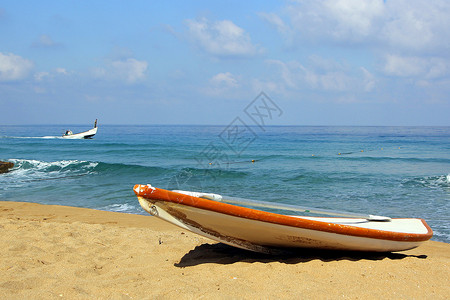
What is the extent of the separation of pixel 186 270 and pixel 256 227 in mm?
997

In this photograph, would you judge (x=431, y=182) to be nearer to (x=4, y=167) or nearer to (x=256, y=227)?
(x=256, y=227)

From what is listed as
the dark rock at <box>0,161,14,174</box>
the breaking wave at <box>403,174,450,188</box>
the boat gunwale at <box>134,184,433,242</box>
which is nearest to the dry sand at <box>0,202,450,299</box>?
the boat gunwale at <box>134,184,433,242</box>

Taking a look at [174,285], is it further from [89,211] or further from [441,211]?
[441,211]

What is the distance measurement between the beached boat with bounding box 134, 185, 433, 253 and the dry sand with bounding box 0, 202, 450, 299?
0.19 m

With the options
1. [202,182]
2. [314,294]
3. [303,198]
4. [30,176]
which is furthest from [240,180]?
[314,294]

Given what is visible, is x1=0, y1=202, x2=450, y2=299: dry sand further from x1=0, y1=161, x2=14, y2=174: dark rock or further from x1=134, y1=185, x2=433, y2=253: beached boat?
x1=0, y1=161, x2=14, y2=174: dark rock

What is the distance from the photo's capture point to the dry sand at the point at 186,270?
3.57 m

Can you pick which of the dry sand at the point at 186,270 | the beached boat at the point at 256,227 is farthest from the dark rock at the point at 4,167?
the beached boat at the point at 256,227

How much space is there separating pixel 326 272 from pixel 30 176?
15.2 m

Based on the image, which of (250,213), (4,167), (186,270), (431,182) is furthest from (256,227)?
(4,167)

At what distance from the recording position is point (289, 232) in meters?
4.37

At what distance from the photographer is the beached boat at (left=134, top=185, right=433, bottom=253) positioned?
4.14 metres

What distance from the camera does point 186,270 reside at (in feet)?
14.4

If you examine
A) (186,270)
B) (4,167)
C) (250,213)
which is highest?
(250,213)
